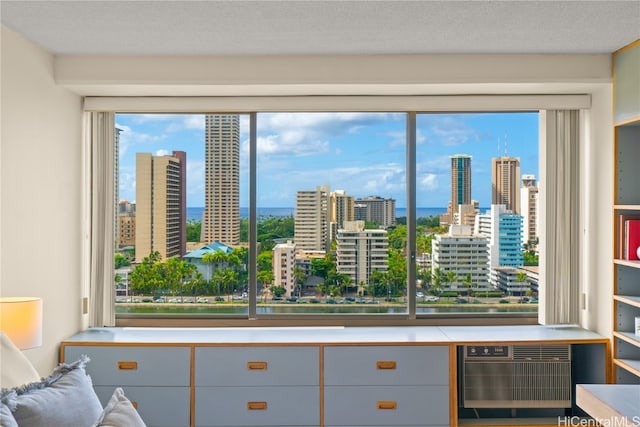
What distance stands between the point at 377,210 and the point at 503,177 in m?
0.91

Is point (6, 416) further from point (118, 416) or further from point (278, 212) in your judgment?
point (278, 212)

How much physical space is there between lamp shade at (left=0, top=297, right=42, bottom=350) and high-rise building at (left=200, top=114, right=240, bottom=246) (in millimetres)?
1456

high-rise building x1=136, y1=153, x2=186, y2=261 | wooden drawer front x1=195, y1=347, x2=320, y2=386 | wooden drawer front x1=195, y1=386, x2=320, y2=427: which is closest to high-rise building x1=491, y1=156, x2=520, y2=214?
wooden drawer front x1=195, y1=347, x2=320, y2=386

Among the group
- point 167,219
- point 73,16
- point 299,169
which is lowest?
point 167,219

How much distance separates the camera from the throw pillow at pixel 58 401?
69.9 inches

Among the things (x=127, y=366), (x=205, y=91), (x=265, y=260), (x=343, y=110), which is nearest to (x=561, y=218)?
(x=343, y=110)

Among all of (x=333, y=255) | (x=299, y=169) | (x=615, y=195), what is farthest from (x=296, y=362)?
(x=615, y=195)

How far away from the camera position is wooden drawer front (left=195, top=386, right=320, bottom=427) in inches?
130

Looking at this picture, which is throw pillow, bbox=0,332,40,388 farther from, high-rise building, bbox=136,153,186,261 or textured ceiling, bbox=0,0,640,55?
high-rise building, bbox=136,153,186,261

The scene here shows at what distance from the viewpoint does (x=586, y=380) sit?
3.53 metres

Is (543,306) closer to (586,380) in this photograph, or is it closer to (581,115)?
→ (586,380)

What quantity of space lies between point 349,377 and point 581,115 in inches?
90.2

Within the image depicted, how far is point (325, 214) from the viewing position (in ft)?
12.9

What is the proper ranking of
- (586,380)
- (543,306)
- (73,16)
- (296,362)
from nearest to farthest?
(73,16) → (296,362) → (586,380) → (543,306)
